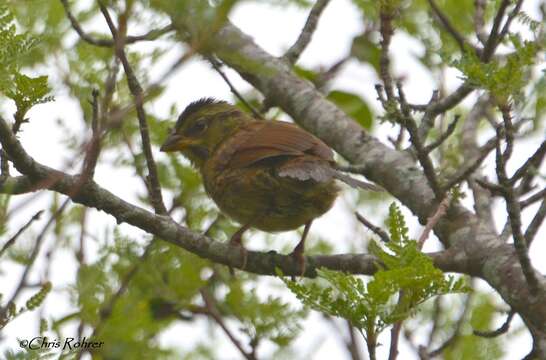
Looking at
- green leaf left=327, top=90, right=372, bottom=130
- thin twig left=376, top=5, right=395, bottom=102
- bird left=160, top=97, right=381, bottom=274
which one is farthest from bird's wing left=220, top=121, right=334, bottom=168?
thin twig left=376, top=5, right=395, bottom=102

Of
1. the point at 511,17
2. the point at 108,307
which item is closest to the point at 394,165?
the point at 511,17

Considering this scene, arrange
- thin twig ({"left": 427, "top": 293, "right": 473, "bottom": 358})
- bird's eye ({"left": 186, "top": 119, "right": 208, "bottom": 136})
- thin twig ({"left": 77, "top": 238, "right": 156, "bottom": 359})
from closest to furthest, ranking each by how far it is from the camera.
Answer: thin twig ({"left": 77, "top": 238, "right": 156, "bottom": 359})
thin twig ({"left": 427, "top": 293, "right": 473, "bottom": 358})
bird's eye ({"left": 186, "top": 119, "right": 208, "bottom": 136})

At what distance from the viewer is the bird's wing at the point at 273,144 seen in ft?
17.3

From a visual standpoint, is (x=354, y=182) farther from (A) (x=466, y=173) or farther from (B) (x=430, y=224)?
(B) (x=430, y=224)

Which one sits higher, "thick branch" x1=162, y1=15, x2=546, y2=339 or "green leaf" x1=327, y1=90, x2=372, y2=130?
"green leaf" x1=327, y1=90, x2=372, y2=130

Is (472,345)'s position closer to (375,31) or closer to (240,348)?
(240,348)

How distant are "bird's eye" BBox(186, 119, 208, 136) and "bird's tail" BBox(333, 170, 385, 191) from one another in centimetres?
147

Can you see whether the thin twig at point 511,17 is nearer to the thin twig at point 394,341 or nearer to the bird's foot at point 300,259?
the bird's foot at point 300,259

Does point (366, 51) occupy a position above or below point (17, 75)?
above

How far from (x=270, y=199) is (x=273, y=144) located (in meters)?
0.32

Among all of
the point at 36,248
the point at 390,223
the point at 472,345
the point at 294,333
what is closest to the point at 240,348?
the point at 294,333

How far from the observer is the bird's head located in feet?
19.9

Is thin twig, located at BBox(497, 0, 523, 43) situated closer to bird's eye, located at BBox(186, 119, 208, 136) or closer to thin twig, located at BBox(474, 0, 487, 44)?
thin twig, located at BBox(474, 0, 487, 44)
